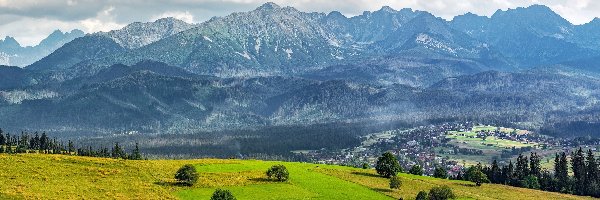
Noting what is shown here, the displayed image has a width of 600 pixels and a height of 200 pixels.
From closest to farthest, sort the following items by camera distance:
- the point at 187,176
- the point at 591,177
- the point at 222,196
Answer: the point at 222,196
the point at 187,176
the point at 591,177

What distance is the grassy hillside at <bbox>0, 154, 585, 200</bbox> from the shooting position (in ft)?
316

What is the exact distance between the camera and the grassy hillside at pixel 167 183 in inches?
3797

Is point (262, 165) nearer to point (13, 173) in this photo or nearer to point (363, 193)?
point (363, 193)

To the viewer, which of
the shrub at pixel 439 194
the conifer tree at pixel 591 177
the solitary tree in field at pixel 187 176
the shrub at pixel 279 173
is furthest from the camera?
the conifer tree at pixel 591 177

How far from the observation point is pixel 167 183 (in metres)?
113

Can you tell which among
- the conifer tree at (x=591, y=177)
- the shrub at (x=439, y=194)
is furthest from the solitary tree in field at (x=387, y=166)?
the conifer tree at (x=591, y=177)

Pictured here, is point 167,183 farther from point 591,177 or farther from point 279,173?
point 591,177

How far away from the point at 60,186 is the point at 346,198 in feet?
173

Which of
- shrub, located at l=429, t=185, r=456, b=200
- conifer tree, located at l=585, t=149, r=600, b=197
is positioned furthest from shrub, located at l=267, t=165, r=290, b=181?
conifer tree, located at l=585, t=149, r=600, b=197

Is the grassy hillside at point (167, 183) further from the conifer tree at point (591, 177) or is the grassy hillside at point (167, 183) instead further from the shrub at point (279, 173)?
the conifer tree at point (591, 177)

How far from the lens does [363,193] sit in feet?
393

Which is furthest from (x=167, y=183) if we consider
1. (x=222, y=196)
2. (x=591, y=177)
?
(x=591, y=177)

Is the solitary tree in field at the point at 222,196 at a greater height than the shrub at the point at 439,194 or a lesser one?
greater

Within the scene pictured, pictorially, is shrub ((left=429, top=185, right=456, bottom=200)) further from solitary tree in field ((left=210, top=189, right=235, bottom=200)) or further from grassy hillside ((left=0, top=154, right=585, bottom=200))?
solitary tree in field ((left=210, top=189, right=235, bottom=200))
